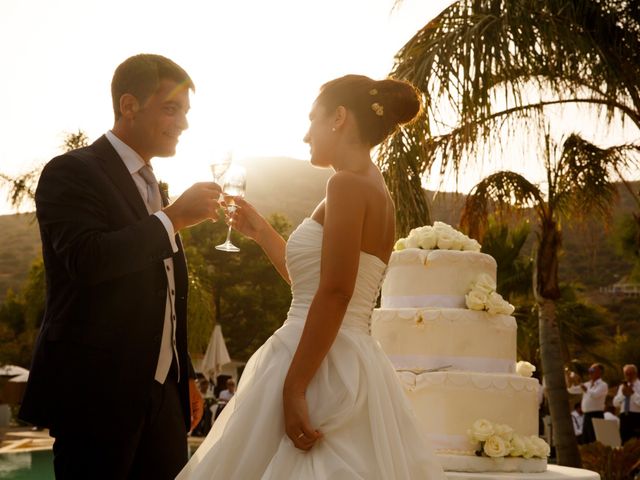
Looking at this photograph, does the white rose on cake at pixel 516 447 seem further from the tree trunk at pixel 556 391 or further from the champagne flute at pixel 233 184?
the tree trunk at pixel 556 391

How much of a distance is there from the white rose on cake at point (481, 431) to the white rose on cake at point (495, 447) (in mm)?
42

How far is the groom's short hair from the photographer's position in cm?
339

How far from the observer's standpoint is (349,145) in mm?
3404

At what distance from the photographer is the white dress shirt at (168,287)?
3.33 m

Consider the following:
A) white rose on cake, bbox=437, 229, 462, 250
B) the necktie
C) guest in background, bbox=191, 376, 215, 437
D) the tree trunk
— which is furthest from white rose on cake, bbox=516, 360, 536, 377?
guest in background, bbox=191, 376, 215, 437

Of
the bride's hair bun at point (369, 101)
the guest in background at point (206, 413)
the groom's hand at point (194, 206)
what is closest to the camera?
the groom's hand at point (194, 206)

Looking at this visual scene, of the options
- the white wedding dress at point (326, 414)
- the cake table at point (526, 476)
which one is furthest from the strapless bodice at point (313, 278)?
the cake table at point (526, 476)

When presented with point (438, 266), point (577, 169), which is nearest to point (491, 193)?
point (577, 169)

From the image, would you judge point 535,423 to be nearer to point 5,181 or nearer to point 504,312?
point 504,312

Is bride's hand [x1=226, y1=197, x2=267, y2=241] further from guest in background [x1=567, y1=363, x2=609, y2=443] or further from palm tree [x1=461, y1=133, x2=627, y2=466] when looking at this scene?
guest in background [x1=567, y1=363, x2=609, y2=443]

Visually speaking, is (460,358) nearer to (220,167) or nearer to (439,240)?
(439,240)

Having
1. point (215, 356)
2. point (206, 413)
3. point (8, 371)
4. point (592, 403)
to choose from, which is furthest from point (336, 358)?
point (8, 371)

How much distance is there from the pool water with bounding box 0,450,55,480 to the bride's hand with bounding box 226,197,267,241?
11501mm

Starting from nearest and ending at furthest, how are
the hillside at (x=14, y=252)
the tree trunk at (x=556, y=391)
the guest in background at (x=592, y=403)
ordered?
the tree trunk at (x=556, y=391)
the guest in background at (x=592, y=403)
the hillside at (x=14, y=252)
